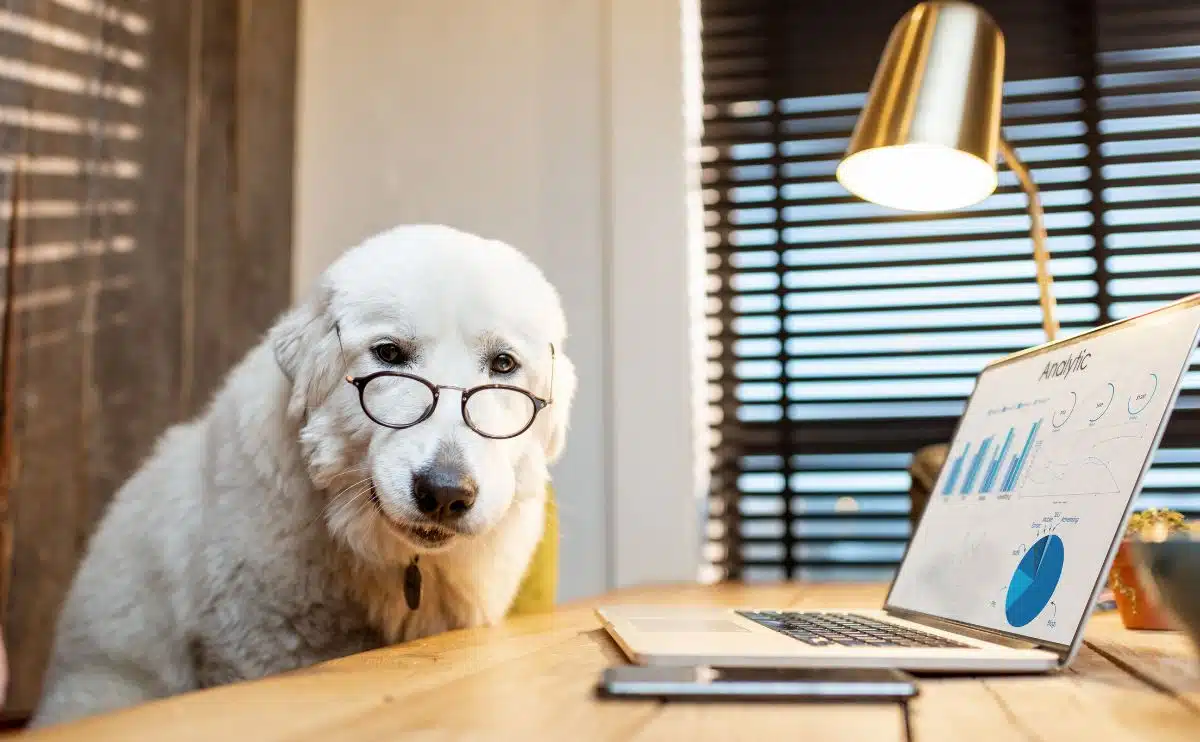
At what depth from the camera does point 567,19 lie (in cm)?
241

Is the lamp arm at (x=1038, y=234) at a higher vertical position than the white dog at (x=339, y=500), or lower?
higher

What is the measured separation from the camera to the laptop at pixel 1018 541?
2.29ft

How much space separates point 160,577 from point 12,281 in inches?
27.5

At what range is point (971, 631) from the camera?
86 cm

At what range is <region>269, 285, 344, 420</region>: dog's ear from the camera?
1.18 meters

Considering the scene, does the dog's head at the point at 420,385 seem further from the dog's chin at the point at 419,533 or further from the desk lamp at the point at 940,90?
the desk lamp at the point at 940,90

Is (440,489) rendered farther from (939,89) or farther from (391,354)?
(939,89)

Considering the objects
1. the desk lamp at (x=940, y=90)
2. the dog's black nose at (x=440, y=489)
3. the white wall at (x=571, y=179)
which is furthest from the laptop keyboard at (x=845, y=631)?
the white wall at (x=571, y=179)

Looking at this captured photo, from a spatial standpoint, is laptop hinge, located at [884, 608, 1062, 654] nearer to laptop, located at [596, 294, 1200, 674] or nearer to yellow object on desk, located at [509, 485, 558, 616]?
laptop, located at [596, 294, 1200, 674]

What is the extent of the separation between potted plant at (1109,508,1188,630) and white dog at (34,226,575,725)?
672mm

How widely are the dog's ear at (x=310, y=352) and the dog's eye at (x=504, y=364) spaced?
0.18 meters

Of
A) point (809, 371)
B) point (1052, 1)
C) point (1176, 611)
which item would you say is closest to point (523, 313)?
point (1176, 611)

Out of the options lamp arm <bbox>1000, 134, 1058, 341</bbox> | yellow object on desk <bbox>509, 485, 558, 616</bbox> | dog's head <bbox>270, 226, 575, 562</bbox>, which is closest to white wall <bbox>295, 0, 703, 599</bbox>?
yellow object on desk <bbox>509, 485, 558, 616</bbox>

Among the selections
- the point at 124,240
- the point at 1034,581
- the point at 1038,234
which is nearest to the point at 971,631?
the point at 1034,581
